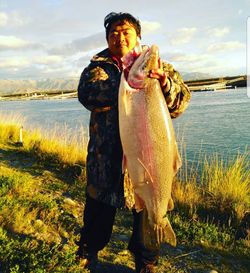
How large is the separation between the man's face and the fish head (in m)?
0.79

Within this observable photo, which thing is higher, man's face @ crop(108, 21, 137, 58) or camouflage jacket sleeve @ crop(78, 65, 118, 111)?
man's face @ crop(108, 21, 137, 58)

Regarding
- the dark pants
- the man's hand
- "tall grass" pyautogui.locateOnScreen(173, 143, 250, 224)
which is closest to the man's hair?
the man's hand

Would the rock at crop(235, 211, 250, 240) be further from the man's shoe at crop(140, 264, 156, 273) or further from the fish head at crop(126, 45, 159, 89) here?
the fish head at crop(126, 45, 159, 89)

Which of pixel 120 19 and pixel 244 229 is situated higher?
pixel 120 19

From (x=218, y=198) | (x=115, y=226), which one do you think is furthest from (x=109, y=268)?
(x=218, y=198)

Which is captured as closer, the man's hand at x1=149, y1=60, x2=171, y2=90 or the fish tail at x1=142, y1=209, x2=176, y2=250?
the man's hand at x1=149, y1=60, x2=171, y2=90

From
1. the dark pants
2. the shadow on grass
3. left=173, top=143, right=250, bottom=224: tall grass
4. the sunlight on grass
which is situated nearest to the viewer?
the dark pants

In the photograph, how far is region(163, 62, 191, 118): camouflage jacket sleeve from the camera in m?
2.97

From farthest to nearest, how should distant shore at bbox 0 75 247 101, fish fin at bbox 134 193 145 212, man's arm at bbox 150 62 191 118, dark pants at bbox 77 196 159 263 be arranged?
distant shore at bbox 0 75 247 101
dark pants at bbox 77 196 159 263
fish fin at bbox 134 193 145 212
man's arm at bbox 150 62 191 118

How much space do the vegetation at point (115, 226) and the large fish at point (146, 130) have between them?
1.41 m

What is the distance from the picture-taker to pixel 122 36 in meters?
3.37

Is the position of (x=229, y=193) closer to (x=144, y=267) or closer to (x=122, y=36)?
(x=144, y=267)

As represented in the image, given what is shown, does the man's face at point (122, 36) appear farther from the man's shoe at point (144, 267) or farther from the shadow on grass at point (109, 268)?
the shadow on grass at point (109, 268)

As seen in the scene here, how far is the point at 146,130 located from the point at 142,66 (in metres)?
0.44
